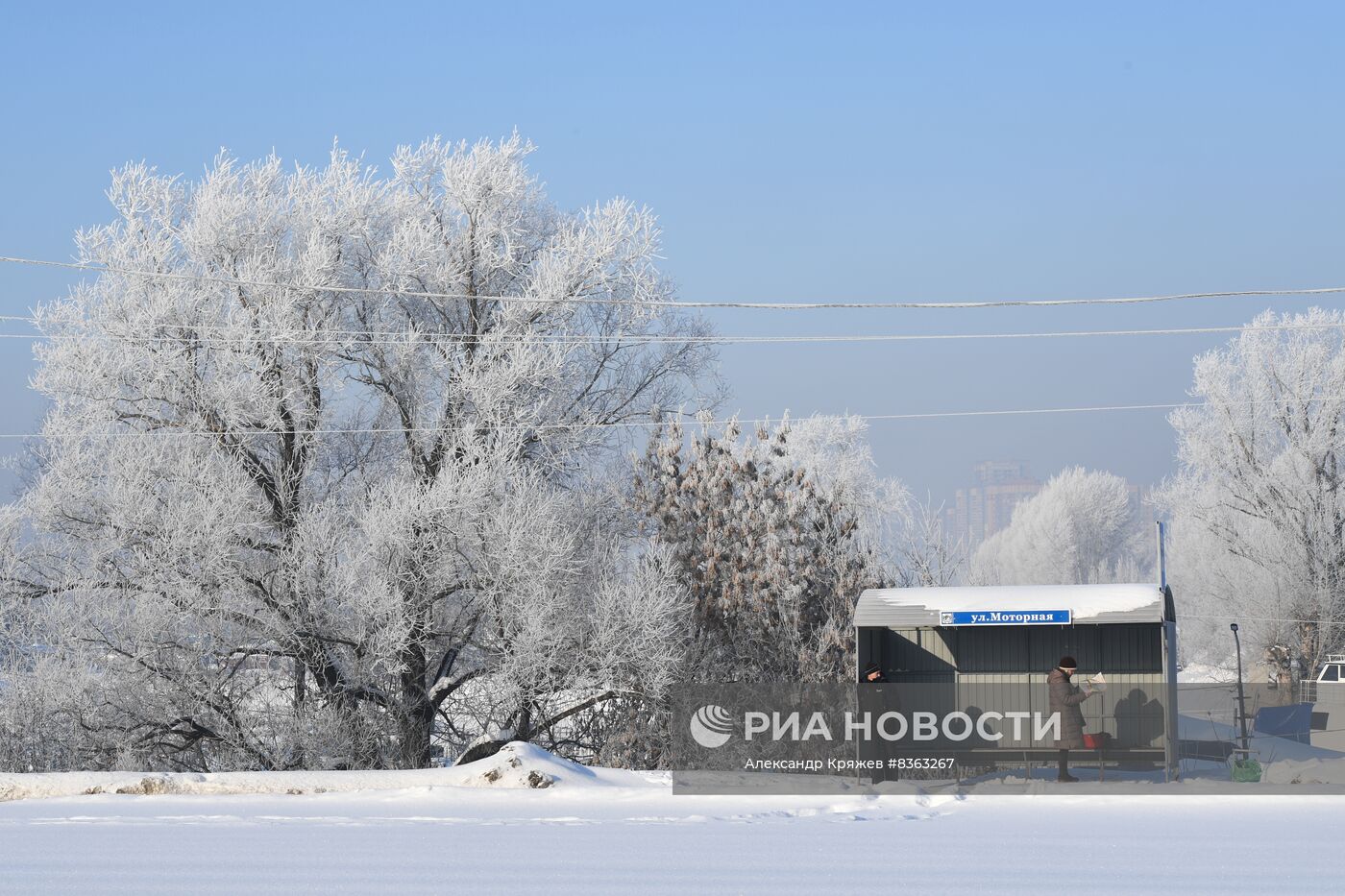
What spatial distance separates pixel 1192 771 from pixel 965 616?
10.4 ft

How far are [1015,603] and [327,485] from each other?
13884 mm

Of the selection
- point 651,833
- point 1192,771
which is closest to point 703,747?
point 1192,771

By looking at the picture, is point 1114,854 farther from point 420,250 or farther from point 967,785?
point 420,250

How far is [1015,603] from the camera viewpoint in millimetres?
17484

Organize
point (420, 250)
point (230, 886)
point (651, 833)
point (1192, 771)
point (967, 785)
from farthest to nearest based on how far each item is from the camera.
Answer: point (420, 250), point (1192, 771), point (967, 785), point (651, 833), point (230, 886)

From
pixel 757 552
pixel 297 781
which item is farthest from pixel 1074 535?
pixel 297 781

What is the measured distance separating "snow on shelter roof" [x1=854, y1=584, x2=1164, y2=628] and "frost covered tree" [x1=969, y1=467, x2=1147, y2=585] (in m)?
87.0

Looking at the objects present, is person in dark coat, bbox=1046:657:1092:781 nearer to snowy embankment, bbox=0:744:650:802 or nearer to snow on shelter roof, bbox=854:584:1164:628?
snow on shelter roof, bbox=854:584:1164:628

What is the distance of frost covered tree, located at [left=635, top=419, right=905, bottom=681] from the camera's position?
2555 cm

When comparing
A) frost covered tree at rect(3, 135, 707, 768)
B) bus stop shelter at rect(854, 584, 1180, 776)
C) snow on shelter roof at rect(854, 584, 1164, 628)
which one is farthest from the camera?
frost covered tree at rect(3, 135, 707, 768)

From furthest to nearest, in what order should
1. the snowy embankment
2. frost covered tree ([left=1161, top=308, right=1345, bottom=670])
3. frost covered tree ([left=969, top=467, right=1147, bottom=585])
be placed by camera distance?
frost covered tree ([left=969, top=467, right=1147, bottom=585]) < frost covered tree ([left=1161, top=308, right=1345, bottom=670]) < the snowy embankment

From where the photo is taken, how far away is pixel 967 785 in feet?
48.4

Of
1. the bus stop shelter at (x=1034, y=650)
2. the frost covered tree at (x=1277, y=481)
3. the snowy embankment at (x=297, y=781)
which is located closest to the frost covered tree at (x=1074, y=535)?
the frost covered tree at (x=1277, y=481)

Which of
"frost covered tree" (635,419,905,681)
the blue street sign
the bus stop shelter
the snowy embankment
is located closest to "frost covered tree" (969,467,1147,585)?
"frost covered tree" (635,419,905,681)
